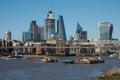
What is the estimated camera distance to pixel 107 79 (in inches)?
2046

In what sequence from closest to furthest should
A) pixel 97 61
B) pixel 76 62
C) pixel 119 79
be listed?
pixel 119 79
pixel 76 62
pixel 97 61

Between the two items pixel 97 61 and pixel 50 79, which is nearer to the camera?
pixel 50 79

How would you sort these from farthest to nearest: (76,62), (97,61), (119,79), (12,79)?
1. (97,61)
2. (76,62)
3. (12,79)
4. (119,79)

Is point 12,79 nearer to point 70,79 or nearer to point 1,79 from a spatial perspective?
point 1,79

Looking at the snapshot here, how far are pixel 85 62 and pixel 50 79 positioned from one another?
209 ft

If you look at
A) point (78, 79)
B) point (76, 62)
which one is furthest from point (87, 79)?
point (76, 62)

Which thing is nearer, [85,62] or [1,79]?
[1,79]

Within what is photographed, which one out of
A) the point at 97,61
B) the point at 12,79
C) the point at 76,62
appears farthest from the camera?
the point at 97,61

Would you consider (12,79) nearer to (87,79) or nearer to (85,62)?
(87,79)

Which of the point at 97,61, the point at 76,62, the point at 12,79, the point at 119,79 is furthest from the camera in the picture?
the point at 97,61

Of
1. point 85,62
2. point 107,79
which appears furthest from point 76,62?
point 107,79

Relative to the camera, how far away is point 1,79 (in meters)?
60.8

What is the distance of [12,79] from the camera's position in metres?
60.6

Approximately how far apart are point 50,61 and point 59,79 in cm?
7576
